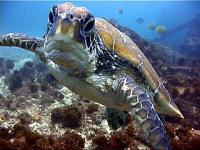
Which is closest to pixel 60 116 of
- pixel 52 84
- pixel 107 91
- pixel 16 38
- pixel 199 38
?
pixel 16 38

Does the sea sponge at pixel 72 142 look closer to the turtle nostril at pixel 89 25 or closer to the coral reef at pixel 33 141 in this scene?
the coral reef at pixel 33 141

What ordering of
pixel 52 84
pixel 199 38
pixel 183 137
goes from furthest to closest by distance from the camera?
pixel 199 38, pixel 52 84, pixel 183 137

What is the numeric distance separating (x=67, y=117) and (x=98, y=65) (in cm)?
310

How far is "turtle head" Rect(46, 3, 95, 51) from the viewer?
12.3ft

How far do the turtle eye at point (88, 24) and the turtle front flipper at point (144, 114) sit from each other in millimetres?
1118

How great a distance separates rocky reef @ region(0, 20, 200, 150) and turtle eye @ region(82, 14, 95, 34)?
281cm

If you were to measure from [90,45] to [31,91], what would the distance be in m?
7.61

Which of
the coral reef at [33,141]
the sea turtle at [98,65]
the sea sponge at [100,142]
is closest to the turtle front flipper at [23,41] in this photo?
the sea turtle at [98,65]

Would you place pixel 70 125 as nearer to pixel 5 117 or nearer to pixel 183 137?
pixel 5 117

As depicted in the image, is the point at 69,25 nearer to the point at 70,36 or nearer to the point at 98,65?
the point at 70,36

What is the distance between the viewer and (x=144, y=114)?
4203mm

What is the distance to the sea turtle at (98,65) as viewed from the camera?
3898mm

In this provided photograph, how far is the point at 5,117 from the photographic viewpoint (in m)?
7.88

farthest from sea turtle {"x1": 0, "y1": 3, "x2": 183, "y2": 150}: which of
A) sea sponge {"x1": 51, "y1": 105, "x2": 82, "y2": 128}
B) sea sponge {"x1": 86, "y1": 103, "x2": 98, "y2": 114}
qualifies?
sea sponge {"x1": 86, "y1": 103, "x2": 98, "y2": 114}
